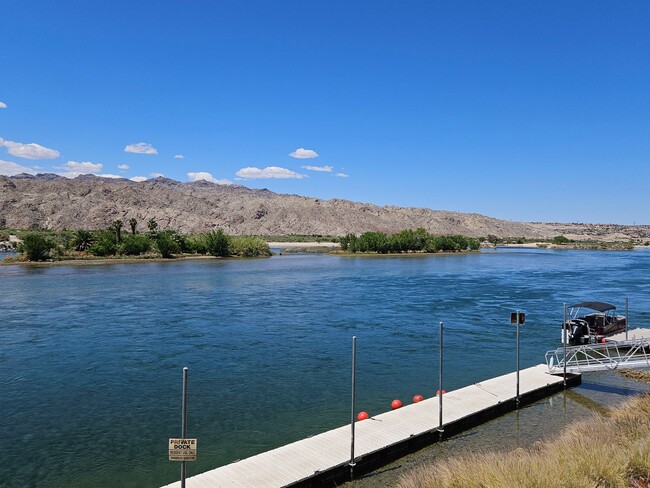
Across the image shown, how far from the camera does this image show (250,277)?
6638 cm

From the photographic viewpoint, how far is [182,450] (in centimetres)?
879

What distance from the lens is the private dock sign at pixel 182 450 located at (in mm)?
8742

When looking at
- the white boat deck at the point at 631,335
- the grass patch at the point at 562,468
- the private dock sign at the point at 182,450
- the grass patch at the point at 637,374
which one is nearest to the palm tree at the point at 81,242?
the white boat deck at the point at 631,335

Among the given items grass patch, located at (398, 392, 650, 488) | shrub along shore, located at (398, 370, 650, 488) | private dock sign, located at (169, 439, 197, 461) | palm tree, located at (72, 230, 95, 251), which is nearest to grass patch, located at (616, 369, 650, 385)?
shrub along shore, located at (398, 370, 650, 488)

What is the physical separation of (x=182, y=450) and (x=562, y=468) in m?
7.06

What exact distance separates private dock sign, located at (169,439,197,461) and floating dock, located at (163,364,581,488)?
2.30 m

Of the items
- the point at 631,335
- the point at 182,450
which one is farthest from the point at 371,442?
the point at 631,335

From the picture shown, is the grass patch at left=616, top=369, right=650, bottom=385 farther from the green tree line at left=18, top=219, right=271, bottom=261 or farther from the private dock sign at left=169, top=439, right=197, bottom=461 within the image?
the green tree line at left=18, top=219, right=271, bottom=261

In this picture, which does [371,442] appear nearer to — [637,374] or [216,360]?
[216,360]

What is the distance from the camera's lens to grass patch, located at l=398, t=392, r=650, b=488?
8.88m

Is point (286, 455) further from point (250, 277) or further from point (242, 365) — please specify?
point (250, 277)

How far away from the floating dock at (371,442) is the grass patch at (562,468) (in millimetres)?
2018

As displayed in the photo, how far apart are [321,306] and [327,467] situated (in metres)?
29.0

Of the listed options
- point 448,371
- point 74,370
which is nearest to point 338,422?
point 448,371
